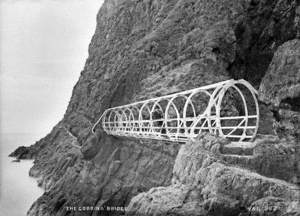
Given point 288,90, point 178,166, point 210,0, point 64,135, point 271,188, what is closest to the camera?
point 271,188

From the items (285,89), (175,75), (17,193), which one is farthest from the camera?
(17,193)

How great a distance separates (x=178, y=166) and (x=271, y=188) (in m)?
5.61

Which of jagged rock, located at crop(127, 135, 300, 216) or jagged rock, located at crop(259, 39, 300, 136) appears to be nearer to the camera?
jagged rock, located at crop(127, 135, 300, 216)

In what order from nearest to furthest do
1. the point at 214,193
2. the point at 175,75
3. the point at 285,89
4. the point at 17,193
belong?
the point at 214,193, the point at 285,89, the point at 175,75, the point at 17,193

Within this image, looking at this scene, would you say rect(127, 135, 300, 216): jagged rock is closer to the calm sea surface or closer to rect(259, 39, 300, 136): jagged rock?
rect(259, 39, 300, 136): jagged rock

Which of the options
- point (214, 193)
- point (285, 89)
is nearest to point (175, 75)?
point (285, 89)

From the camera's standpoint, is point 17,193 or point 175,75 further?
point 17,193

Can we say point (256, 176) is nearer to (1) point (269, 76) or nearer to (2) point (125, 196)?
(1) point (269, 76)

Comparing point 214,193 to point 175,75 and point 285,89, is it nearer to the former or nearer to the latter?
point 285,89

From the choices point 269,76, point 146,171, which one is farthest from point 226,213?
point 146,171

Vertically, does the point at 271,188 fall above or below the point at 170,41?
below

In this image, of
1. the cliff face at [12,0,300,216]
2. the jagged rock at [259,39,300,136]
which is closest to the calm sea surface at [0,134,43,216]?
the cliff face at [12,0,300,216]

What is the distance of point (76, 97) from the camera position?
251 feet

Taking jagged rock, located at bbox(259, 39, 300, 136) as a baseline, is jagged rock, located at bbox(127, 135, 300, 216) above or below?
below
